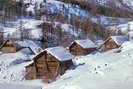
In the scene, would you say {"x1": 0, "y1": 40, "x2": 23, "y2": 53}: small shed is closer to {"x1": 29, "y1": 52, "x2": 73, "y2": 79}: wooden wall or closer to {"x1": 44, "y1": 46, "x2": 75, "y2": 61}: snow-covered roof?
{"x1": 29, "y1": 52, "x2": 73, "y2": 79}: wooden wall

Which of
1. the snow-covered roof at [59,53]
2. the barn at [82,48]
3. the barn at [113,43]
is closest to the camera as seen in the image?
the snow-covered roof at [59,53]

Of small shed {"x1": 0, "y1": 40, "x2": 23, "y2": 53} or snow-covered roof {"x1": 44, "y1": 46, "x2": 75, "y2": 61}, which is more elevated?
snow-covered roof {"x1": 44, "y1": 46, "x2": 75, "y2": 61}

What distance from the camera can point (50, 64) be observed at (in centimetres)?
3253

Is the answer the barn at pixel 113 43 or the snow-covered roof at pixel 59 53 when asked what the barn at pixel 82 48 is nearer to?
the barn at pixel 113 43

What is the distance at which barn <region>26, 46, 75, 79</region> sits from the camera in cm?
3187

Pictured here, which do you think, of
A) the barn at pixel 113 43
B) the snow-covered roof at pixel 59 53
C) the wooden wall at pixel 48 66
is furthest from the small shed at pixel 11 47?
the snow-covered roof at pixel 59 53

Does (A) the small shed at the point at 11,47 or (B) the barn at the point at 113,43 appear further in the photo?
(A) the small shed at the point at 11,47

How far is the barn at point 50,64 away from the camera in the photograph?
31.9 meters

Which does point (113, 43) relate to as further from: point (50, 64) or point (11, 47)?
point (50, 64)

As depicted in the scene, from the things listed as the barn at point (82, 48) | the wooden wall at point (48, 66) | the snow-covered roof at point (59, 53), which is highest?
the snow-covered roof at point (59, 53)

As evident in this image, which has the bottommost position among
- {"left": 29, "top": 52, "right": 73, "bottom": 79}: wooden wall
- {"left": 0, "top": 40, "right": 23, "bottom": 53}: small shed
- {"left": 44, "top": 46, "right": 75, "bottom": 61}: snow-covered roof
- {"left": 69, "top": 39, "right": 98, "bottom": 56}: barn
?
{"left": 0, "top": 40, "right": 23, "bottom": 53}: small shed

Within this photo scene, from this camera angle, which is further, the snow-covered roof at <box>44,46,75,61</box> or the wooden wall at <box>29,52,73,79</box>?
the wooden wall at <box>29,52,73,79</box>

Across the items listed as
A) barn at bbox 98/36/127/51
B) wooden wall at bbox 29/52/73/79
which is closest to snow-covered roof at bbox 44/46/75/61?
wooden wall at bbox 29/52/73/79

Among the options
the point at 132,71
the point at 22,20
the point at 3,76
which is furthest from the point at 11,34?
the point at 132,71
